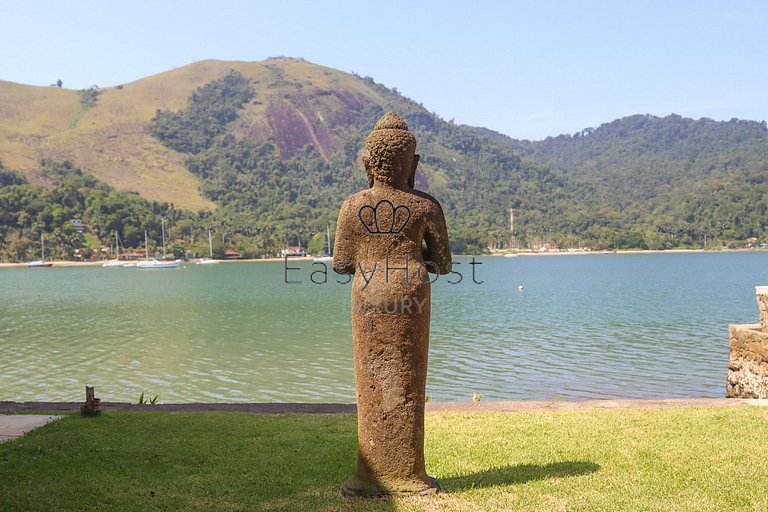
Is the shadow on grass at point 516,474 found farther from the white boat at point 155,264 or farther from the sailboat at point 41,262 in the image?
the sailboat at point 41,262

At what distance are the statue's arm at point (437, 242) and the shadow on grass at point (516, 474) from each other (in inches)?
78.1

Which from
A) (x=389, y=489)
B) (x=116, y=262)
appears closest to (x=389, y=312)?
(x=389, y=489)

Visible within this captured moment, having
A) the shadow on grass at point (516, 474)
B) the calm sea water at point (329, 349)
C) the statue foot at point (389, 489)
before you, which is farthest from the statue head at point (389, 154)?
the calm sea water at point (329, 349)

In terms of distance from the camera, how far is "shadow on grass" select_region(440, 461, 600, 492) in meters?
6.69

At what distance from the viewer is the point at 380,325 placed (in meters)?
6.26

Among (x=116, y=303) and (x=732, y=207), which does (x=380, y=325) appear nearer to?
(x=116, y=303)

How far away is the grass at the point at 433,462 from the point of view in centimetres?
621

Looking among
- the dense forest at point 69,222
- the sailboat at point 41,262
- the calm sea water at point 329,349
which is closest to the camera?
the calm sea water at point 329,349

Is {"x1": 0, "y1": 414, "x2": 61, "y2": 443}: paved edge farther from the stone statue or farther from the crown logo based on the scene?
the crown logo

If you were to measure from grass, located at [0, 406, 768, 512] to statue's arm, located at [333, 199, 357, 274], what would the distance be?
2.04m

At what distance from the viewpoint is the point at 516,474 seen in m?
7.01

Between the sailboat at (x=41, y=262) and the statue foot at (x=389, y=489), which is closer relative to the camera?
the statue foot at (x=389, y=489)

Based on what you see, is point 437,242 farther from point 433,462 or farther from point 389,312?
point 433,462

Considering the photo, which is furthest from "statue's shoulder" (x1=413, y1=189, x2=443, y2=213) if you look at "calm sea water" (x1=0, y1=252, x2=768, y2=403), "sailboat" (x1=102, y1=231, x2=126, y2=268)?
"sailboat" (x1=102, y1=231, x2=126, y2=268)
